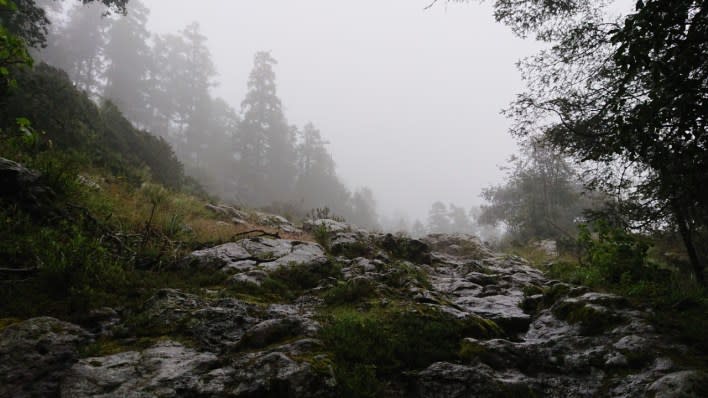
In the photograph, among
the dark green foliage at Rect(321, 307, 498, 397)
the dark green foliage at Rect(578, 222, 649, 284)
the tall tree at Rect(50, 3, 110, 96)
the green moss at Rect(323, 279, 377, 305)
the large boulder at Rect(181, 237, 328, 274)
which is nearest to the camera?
the dark green foliage at Rect(321, 307, 498, 397)

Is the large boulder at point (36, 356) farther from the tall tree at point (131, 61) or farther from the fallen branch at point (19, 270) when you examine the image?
the tall tree at point (131, 61)

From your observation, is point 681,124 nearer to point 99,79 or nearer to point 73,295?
point 73,295

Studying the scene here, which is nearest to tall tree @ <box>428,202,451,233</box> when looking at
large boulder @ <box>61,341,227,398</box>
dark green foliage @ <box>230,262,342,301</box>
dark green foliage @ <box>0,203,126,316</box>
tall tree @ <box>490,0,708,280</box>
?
tall tree @ <box>490,0,708,280</box>

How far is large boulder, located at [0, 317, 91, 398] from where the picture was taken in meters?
2.58

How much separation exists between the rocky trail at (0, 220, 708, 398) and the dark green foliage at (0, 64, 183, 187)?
6.84m

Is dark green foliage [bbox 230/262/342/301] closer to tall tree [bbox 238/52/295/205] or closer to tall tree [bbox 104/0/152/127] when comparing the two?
tall tree [bbox 238/52/295/205]

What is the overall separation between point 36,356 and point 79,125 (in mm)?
11942

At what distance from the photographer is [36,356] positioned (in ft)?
9.21

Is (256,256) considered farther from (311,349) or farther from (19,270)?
(311,349)

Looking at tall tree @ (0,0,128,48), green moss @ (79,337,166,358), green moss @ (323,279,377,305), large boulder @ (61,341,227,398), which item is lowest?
large boulder @ (61,341,227,398)

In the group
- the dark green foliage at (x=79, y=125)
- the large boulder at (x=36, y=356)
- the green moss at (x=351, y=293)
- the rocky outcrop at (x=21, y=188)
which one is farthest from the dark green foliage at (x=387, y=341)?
the dark green foliage at (x=79, y=125)

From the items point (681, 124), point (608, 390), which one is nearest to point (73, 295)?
point (608, 390)

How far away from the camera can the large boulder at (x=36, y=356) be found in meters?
2.58

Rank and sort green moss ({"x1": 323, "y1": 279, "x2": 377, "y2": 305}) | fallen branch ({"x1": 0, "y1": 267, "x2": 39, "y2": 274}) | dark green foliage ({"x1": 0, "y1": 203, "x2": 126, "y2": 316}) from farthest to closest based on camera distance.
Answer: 1. green moss ({"x1": 323, "y1": 279, "x2": 377, "y2": 305})
2. fallen branch ({"x1": 0, "y1": 267, "x2": 39, "y2": 274})
3. dark green foliage ({"x1": 0, "y1": 203, "x2": 126, "y2": 316})
